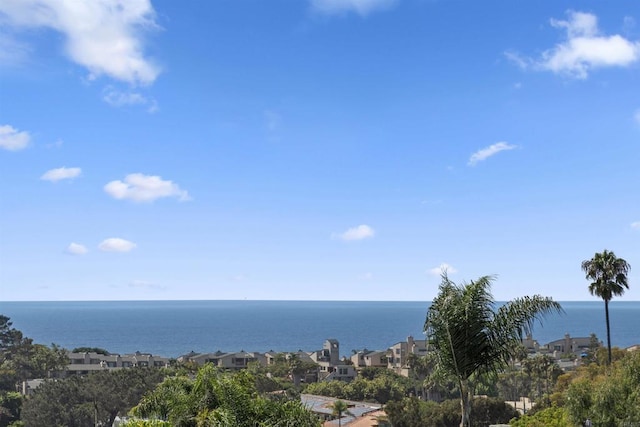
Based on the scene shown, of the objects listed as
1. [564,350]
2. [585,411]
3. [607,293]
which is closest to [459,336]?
[585,411]

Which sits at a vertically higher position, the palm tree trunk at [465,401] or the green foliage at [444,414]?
the palm tree trunk at [465,401]

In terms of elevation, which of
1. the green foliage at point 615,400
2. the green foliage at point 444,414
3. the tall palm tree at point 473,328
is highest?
the tall palm tree at point 473,328

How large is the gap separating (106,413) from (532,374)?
54.3 m

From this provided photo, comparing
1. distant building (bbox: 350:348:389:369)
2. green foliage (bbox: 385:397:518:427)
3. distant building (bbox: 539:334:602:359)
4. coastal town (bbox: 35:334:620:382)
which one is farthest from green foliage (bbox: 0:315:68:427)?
distant building (bbox: 539:334:602:359)

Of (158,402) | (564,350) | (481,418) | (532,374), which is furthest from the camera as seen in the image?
(564,350)

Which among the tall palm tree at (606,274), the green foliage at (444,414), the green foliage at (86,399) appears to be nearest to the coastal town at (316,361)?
the green foliage at (86,399)

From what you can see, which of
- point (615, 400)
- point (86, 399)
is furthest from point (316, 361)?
point (615, 400)

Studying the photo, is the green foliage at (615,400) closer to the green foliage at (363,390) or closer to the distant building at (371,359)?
the green foliage at (363,390)

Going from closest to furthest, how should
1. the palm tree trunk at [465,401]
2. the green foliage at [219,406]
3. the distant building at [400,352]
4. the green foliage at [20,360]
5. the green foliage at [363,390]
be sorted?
the palm tree trunk at [465,401]
the green foliage at [219,406]
the green foliage at [363,390]
the green foliage at [20,360]
the distant building at [400,352]

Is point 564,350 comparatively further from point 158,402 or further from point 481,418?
point 158,402

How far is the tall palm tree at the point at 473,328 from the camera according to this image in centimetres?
1161

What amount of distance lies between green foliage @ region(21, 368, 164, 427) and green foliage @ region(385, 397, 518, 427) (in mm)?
26422

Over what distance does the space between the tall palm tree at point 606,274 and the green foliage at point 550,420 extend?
6.45 metres

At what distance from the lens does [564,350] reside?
14988cm
